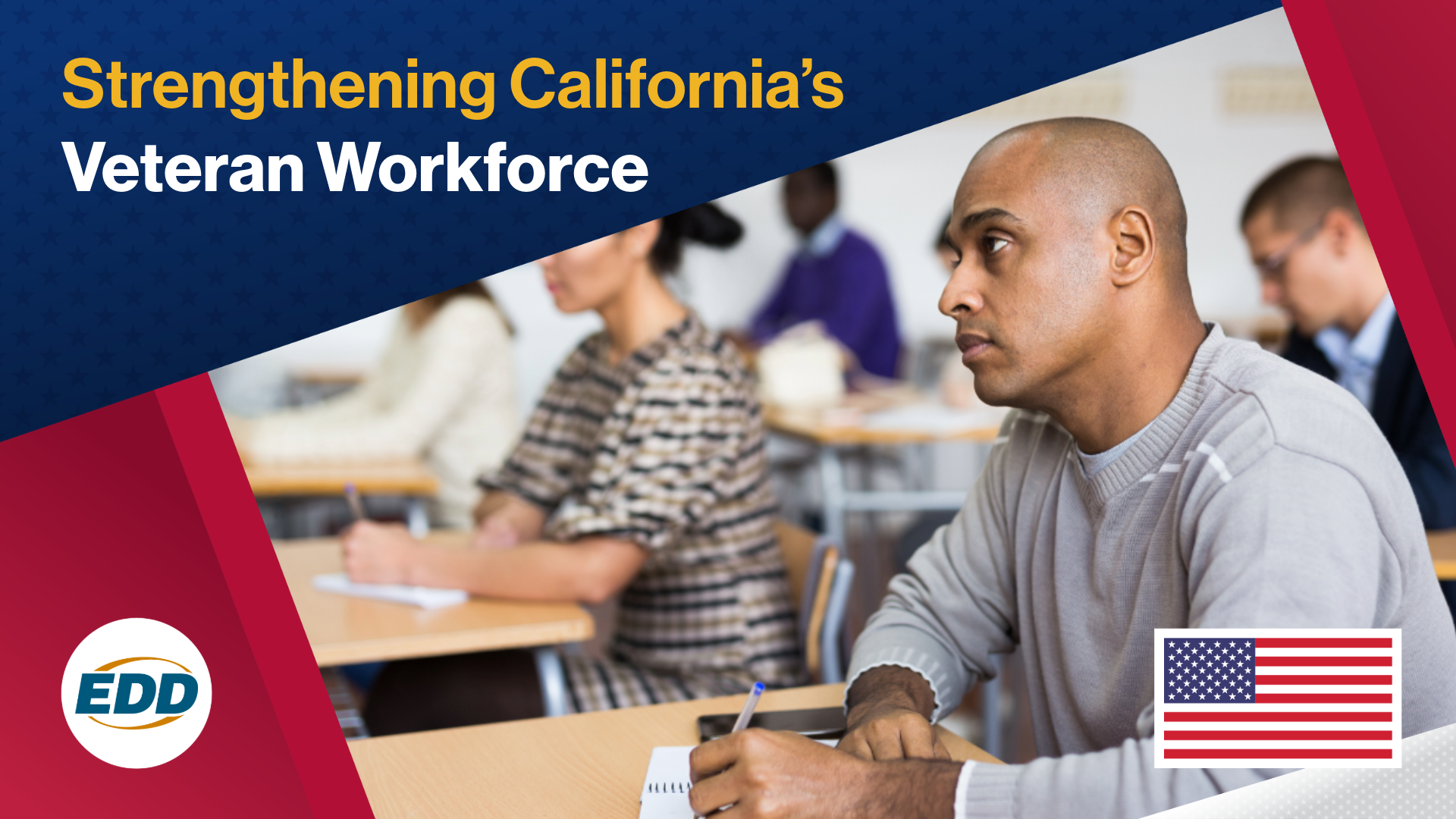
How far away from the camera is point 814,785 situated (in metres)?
1.02

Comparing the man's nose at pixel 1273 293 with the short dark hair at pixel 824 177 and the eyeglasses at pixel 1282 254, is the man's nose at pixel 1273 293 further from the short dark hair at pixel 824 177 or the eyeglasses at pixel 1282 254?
the short dark hair at pixel 824 177

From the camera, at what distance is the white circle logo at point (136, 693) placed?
124 centimetres

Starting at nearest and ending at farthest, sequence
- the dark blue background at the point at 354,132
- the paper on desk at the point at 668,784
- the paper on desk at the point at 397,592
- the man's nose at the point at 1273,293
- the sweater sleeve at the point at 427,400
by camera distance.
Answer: the paper on desk at the point at 668,784
the dark blue background at the point at 354,132
the paper on desk at the point at 397,592
the man's nose at the point at 1273,293
the sweater sleeve at the point at 427,400

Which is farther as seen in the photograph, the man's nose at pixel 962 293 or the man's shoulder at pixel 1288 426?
the man's nose at pixel 962 293

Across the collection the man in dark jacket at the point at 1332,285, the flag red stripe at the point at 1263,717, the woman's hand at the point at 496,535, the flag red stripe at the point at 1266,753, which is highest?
the man in dark jacket at the point at 1332,285

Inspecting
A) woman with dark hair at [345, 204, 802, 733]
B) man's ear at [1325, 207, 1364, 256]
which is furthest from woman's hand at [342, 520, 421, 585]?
man's ear at [1325, 207, 1364, 256]

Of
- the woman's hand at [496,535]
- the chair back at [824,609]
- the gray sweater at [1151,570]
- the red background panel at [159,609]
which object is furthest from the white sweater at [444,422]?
the gray sweater at [1151,570]

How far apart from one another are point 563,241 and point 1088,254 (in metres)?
0.81

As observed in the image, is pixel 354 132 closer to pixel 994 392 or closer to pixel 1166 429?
pixel 994 392

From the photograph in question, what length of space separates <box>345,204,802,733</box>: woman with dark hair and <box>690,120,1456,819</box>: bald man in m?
0.65

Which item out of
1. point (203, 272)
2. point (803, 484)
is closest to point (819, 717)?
point (203, 272)

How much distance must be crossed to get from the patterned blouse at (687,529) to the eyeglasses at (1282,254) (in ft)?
4.30

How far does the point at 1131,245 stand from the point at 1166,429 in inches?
7.0

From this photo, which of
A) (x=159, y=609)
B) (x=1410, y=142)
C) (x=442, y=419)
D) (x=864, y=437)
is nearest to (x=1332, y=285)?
(x=1410, y=142)
